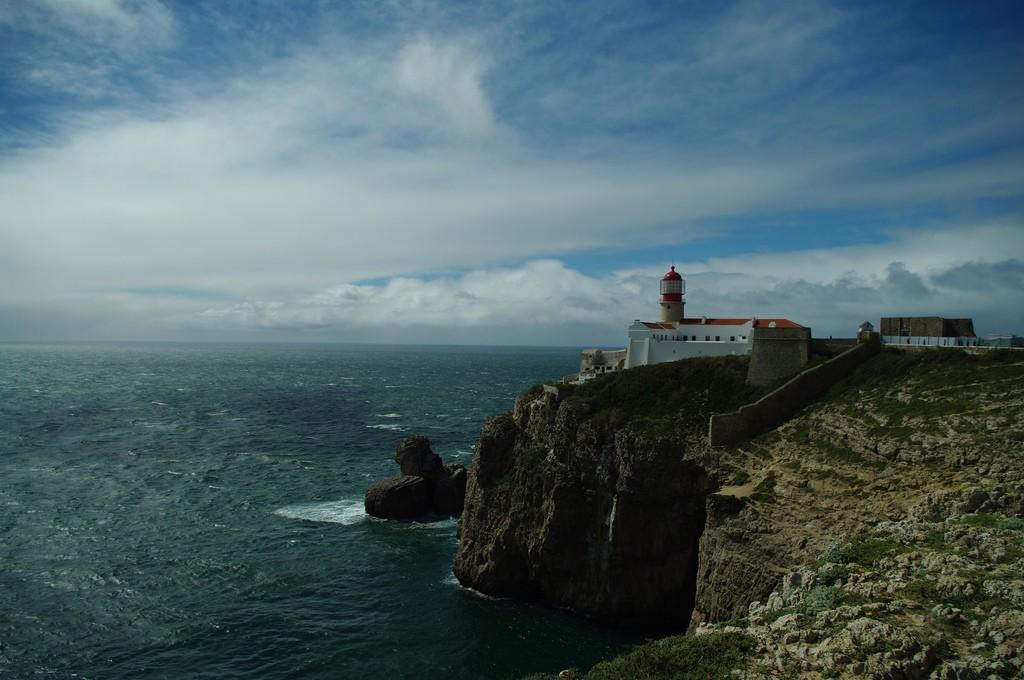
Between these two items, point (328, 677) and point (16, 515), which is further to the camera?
point (16, 515)

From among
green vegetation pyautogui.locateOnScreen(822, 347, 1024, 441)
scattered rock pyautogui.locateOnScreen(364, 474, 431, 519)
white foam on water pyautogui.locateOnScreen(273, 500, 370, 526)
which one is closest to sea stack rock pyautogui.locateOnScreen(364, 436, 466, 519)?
scattered rock pyautogui.locateOnScreen(364, 474, 431, 519)

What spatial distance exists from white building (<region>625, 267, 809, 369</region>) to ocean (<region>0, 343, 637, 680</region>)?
23315mm

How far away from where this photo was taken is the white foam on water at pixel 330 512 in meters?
54.6

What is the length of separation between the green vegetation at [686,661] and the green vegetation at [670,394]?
66.6ft

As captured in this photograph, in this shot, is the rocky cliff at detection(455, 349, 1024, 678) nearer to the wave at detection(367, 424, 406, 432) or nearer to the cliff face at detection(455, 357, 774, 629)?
the cliff face at detection(455, 357, 774, 629)

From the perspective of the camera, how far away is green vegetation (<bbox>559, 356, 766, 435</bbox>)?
4128 cm

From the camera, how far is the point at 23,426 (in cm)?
9169

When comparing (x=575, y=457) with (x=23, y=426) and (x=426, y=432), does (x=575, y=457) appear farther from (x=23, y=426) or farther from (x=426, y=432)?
(x=23, y=426)

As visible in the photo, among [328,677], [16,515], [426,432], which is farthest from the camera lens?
[426,432]

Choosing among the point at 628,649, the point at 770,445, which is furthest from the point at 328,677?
the point at 770,445

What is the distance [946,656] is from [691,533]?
70.2 ft

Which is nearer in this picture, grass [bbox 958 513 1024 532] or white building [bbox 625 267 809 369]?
grass [bbox 958 513 1024 532]

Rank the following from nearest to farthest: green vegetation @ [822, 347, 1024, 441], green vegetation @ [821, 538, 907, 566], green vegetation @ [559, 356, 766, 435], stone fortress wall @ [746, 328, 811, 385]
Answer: green vegetation @ [821, 538, 907, 566] → green vegetation @ [822, 347, 1024, 441] → green vegetation @ [559, 356, 766, 435] → stone fortress wall @ [746, 328, 811, 385]

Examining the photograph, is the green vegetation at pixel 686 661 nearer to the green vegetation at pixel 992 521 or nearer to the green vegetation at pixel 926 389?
the green vegetation at pixel 992 521
